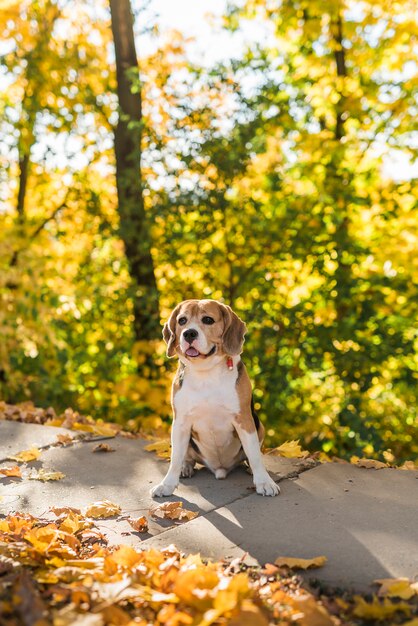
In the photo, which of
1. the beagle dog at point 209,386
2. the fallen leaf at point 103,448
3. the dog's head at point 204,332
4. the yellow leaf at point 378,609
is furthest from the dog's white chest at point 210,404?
the yellow leaf at point 378,609

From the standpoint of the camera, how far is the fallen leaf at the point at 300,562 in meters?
2.74

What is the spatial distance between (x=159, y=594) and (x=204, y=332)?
1552mm

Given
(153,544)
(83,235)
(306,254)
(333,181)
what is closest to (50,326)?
(83,235)

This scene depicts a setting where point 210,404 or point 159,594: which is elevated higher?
point 210,404

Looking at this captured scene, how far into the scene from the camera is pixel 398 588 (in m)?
2.48

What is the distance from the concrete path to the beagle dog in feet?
0.74

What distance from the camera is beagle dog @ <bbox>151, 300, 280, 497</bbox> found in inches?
146

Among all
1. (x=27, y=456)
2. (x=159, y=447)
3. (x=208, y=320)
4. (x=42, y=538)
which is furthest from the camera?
(x=159, y=447)

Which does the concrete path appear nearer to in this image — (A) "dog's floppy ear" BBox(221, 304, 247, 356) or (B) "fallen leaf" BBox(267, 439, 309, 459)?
(B) "fallen leaf" BBox(267, 439, 309, 459)

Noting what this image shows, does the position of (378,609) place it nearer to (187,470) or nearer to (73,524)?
(73,524)

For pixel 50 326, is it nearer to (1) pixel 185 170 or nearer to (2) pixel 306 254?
(1) pixel 185 170

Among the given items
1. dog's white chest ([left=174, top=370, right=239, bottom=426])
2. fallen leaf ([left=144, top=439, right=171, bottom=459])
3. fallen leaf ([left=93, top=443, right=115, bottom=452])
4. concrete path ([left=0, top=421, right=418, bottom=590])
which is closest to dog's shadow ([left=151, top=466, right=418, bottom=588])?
concrete path ([left=0, top=421, right=418, bottom=590])

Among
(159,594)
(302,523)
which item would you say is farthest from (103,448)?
(159,594)

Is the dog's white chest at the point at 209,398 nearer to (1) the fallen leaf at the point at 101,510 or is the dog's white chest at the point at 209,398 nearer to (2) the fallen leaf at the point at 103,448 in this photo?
(1) the fallen leaf at the point at 101,510
